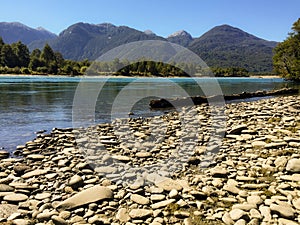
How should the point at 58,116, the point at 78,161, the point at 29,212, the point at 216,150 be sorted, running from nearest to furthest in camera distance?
the point at 29,212
the point at 78,161
the point at 216,150
the point at 58,116

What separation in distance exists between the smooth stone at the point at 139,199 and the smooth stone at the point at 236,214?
154cm

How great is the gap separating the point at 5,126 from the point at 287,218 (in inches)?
504

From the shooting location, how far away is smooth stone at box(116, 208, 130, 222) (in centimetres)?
439

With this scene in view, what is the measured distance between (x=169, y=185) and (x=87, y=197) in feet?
5.69

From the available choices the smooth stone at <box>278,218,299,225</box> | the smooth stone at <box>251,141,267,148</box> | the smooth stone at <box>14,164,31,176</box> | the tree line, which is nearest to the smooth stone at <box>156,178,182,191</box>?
the smooth stone at <box>278,218,299,225</box>

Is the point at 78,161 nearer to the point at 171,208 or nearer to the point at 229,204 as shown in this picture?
the point at 171,208

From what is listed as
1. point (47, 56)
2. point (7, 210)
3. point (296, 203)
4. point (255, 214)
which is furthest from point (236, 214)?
point (47, 56)

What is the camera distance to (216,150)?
7.97 m

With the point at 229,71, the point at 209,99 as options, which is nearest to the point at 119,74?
the point at 229,71

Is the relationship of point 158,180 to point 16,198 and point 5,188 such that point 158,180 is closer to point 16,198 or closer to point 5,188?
point 16,198

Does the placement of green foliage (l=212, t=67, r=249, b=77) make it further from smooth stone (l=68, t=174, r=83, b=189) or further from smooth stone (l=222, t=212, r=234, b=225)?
smooth stone (l=222, t=212, r=234, b=225)

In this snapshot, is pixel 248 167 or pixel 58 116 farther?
pixel 58 116

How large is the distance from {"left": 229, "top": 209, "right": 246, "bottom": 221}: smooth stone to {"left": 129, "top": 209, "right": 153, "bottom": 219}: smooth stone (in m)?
1.37

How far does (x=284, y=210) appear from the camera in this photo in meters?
4.29
